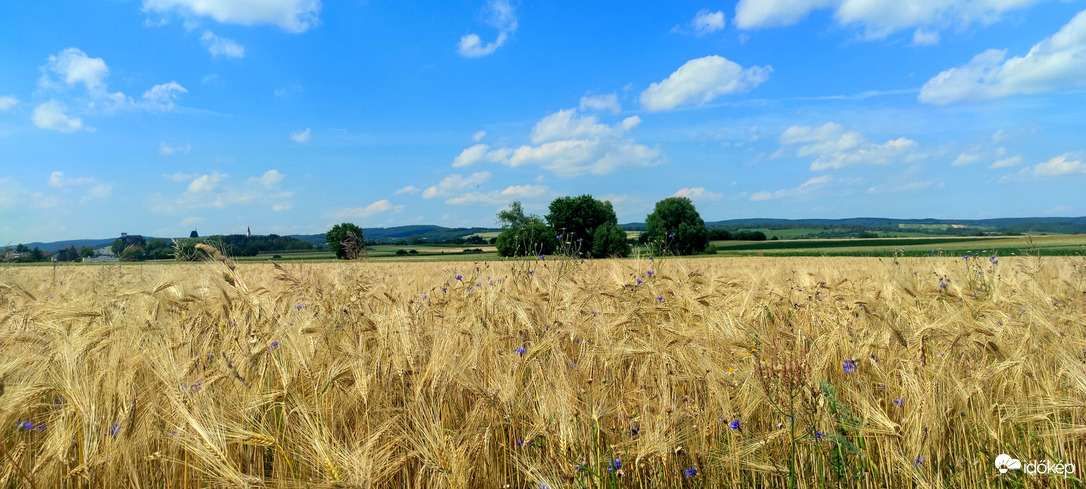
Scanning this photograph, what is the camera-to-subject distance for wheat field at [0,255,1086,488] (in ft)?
5.93

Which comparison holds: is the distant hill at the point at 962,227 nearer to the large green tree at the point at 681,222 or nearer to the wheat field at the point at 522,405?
the large green tree at the point at 681,222

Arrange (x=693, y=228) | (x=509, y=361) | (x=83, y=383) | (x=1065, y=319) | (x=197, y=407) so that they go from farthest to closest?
(x=693, y=228)
(x=1065, y=319)
(x=509, y=361)
(x=83, y=383)
(x=197, y=407)

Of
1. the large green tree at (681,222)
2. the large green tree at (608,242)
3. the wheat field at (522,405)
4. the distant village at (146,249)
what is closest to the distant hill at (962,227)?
the large green tree at (681,222)

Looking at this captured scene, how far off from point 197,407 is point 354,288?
2.98m

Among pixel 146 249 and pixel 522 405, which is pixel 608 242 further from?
pixel 522 405

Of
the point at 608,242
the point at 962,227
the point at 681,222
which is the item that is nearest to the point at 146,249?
the point at 608,242

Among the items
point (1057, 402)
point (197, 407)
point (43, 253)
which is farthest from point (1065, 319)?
point (43, 253)

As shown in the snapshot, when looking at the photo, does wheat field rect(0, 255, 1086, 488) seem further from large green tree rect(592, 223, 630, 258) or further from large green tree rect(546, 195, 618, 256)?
large green tree rect(546, 195, 618, 256)

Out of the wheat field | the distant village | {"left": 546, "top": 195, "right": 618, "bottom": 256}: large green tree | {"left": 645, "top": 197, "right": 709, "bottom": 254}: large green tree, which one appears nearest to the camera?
the wheat field

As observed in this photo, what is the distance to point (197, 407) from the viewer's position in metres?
1.70

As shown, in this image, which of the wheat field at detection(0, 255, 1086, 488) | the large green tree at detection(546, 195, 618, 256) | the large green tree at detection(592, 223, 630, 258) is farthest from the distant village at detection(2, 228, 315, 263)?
the large green tree at detection(546, 195, 618, 256)

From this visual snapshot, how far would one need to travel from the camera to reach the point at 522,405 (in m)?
2.33

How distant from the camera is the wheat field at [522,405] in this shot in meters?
1.81

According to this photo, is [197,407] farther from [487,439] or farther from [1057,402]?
[1057,402]
